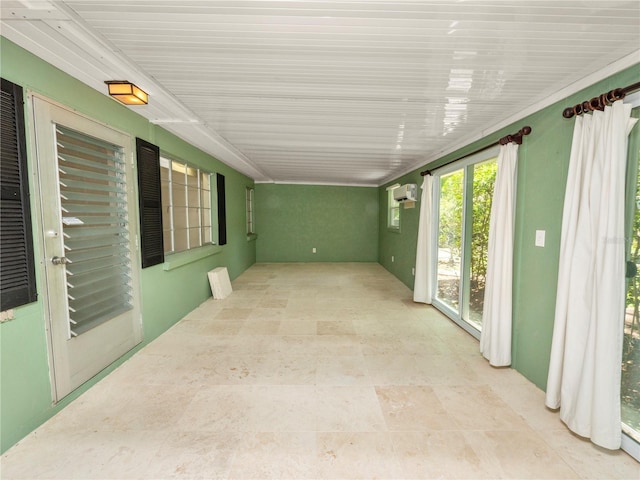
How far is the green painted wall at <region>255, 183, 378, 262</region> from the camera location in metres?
7.80

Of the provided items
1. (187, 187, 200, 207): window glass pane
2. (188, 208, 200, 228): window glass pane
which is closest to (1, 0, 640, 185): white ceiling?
(187, 187, 200, 207): window glass pane

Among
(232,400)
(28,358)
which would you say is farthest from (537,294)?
(28,358)

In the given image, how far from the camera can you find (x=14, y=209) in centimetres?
154

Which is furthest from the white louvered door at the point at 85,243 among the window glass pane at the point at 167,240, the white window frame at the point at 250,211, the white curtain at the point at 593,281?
the white window frame at the point at 250,211

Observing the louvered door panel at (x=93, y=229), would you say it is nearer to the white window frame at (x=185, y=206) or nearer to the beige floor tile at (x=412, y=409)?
the white window frame at (x=185, y=206)

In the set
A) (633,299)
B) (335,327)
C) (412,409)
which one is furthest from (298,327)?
(633,299)

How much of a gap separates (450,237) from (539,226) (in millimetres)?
1614

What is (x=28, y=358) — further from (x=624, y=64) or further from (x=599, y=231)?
(x=624, y=64)

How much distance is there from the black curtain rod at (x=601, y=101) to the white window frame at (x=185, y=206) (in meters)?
3.57

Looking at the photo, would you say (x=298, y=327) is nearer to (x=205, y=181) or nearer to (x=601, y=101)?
(x=205, y=181)

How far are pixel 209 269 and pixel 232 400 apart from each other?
2780mm

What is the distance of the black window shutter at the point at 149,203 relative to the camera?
8.75ft

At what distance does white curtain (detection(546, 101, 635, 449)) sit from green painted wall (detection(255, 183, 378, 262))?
6.19 meters

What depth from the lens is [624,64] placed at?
158 centimetres
